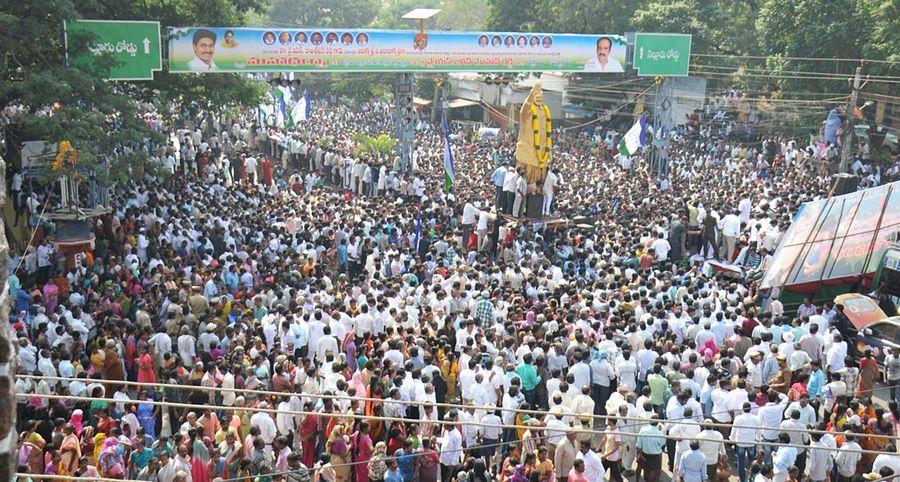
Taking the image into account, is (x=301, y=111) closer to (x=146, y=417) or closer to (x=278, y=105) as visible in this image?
(x=278, y=105)

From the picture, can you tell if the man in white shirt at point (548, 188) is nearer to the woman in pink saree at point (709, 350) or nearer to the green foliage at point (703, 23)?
the woman in pink saree at point (709, 350)

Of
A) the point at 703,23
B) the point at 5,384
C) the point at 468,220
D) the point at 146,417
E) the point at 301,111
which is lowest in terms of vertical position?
the point at 146,417

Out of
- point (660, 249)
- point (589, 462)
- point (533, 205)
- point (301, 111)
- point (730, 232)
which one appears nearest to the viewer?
point (589, 462)

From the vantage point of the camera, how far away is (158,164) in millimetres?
17141

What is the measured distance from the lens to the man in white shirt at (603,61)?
24.8 meters

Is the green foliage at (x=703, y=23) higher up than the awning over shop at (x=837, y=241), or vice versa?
the green foliage at (x=703, y=23)

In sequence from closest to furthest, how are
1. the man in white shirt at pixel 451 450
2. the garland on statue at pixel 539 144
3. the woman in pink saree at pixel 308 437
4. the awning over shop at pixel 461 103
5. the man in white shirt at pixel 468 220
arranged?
the man in white shirt at pixel 451 450 → the woman in pink saree at pixel 308 437 → the man in white shirt at pixel 468 220 → the garland on statue at pixel 539 144 → the awning over shop at pixel 461 103

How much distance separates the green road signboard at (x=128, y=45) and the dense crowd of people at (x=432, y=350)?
2556 millimetres

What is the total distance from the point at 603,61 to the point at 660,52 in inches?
61.7

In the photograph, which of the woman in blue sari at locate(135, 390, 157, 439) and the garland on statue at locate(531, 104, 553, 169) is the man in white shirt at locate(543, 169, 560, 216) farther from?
the woman in blue sari at locate(135, 390, 157, 439)

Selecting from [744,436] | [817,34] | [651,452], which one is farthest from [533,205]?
[817,34]

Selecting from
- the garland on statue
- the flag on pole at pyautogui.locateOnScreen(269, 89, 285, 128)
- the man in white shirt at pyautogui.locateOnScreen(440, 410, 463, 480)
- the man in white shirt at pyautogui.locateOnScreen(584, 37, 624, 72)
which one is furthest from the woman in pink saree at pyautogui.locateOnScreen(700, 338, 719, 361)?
the flag on pole at pyautogui.locateOnScreen(269, 89, 285, 128)

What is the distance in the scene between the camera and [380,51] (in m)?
22.7

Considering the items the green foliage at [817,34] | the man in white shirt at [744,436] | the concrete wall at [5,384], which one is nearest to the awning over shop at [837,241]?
the man in white shirt at [744,436]
